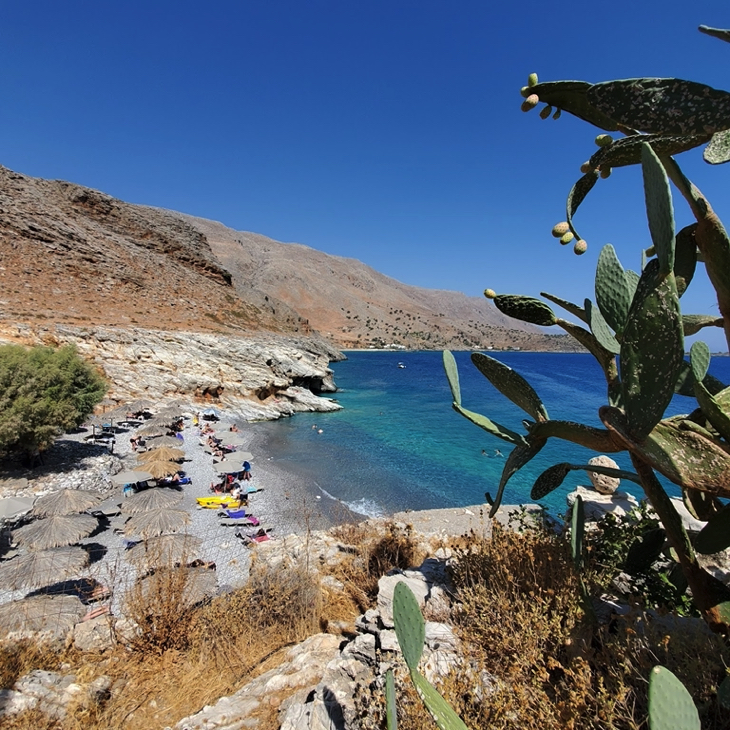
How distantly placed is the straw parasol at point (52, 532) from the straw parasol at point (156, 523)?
0.80 meters

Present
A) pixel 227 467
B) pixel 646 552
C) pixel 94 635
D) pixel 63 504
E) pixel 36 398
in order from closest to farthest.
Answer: pixel 646 552 < pixel 94 635 < pixel 63 504 < pixel 36 398 < pixel 227 467

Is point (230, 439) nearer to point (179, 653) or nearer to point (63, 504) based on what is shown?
point (63, 504)

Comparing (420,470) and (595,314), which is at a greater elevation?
(595,314)

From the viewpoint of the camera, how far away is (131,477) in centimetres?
1202

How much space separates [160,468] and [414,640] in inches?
500

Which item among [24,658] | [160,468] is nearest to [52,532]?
[24,658]

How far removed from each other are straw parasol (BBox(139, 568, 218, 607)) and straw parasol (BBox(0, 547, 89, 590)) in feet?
5.39

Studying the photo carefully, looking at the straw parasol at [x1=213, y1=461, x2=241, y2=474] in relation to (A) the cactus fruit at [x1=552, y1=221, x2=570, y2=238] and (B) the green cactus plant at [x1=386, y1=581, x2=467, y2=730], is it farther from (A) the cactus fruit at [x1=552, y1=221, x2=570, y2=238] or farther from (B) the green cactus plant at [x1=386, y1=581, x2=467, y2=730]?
(A) the cactus fruit at [x1=552, y1=221, x2=570, y2=238]

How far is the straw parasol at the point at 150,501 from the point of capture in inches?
375

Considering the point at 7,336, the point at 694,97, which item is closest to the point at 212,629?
the point at 694,97

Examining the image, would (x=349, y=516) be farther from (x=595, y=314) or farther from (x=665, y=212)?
(x=665, y=212)

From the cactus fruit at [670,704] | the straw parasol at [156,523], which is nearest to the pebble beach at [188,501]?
the straw parasol at [156,523]

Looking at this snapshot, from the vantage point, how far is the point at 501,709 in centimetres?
211

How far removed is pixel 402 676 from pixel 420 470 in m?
16.0
